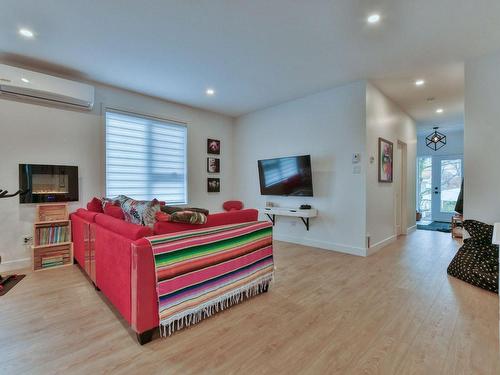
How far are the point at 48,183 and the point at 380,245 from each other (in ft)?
16.6

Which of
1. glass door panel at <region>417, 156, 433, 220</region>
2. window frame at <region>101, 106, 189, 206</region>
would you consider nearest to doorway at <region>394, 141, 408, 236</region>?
glass door panel at <region>417, 156, 433, 220</region>

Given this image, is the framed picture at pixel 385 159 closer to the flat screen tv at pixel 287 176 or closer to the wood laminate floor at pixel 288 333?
the flat screen tv at pixel 287 176

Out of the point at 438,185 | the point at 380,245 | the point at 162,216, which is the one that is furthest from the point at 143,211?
the point at 438,185

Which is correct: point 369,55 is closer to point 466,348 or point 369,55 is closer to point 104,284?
point 466,348

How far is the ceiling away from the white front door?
4196 mm

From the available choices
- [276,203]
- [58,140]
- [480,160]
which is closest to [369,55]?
[480,160]

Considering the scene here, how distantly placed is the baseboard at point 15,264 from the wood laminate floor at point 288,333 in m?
0.62

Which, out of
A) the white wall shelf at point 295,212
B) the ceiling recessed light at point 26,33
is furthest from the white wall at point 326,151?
the ceiling recessed light at point 26,33

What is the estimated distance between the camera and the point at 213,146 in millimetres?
5250

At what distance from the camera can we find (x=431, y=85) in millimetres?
3773

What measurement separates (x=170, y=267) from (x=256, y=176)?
367cm

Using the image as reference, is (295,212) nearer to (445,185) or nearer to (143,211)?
(143,211)

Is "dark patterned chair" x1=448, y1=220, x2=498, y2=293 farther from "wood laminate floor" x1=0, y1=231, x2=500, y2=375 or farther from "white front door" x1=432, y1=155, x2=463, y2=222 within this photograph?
"white front door" x1=432, y1=155, x2=463, y2=222

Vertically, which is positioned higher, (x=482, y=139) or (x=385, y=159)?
(x=482, y=139)
